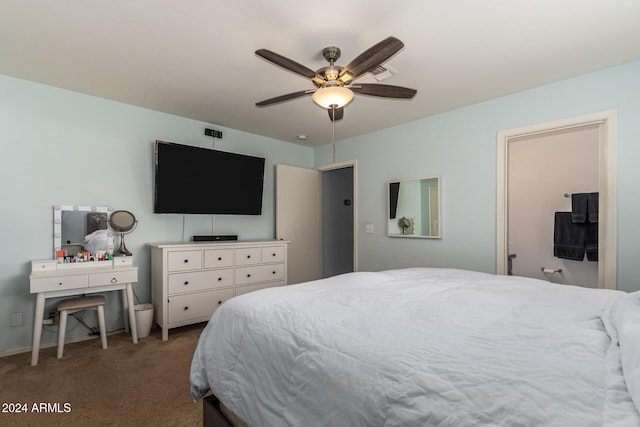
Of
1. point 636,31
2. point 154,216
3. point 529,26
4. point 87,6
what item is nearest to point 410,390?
point 529,26

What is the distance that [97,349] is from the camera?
265 centimetres

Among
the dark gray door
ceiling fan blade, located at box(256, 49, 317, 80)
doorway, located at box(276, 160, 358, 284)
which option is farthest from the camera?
the dark gray door

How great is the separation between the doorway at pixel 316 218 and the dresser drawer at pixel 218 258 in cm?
98

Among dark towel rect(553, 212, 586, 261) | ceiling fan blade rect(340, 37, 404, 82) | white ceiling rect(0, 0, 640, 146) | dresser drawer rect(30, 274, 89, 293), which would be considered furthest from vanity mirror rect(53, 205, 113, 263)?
dark towel rect(553, 212, 586, 261)

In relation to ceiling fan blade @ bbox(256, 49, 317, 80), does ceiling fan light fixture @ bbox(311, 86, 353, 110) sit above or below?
below

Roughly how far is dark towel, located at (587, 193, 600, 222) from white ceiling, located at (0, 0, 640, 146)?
1.49 metres

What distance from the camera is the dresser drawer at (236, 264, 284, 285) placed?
3396mm

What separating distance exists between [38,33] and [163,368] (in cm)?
240

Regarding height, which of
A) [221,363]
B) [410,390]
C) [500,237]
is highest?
[500,237]

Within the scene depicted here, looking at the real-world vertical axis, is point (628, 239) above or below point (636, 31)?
below

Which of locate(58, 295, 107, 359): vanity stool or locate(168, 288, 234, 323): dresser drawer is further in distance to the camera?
locate(168, 288, 234, 323): dresser drawer

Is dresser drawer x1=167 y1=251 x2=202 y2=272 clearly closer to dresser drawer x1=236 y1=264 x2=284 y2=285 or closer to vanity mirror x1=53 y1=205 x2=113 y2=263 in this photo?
dresser drawer x1=236 y1=264 x2=284 y2=285

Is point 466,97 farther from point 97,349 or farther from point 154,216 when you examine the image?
point 97,349

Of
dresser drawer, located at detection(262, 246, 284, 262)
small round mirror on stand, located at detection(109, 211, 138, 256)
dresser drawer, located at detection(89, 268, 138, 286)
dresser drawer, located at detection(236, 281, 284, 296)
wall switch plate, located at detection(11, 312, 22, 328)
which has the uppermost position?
small round mirror on stand, located at detection(109, 211, 138, 256)
